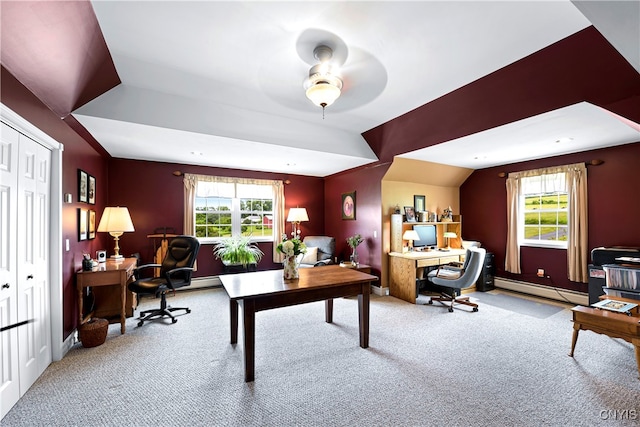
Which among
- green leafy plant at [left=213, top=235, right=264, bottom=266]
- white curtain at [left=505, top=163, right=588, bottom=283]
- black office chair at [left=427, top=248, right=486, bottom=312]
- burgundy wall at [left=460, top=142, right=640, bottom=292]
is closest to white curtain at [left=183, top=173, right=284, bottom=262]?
green leafy plant at [left=213, top=235, right=264, bottom=266]

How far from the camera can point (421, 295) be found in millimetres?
4777

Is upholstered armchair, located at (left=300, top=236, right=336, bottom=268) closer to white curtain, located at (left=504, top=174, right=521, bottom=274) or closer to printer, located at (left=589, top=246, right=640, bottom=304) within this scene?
white curtain, located at (left=504, top=174, right=521, bottom=274)

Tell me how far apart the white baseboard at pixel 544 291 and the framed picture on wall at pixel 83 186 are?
6719mm

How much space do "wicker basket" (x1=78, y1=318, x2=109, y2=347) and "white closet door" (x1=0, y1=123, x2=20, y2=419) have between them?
815 millimetres

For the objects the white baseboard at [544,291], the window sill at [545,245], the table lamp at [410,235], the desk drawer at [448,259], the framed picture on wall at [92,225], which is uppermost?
the framed picture on wall at [92,225]

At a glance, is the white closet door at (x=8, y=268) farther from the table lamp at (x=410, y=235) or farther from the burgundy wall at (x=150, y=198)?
the table lamp at (x=410, y=235)

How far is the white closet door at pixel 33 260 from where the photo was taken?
206cm

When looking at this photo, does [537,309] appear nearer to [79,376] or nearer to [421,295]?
[421,295]

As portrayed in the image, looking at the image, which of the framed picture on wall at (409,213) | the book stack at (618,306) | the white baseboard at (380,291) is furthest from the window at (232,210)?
the book stack at (618,306)

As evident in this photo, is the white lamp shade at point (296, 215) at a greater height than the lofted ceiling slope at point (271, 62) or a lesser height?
lesser

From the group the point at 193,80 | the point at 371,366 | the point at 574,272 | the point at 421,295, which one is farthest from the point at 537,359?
the point at 193,80

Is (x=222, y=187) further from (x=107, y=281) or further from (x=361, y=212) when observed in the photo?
(x=361, y=212)

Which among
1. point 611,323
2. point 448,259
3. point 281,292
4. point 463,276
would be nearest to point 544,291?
point 448,259

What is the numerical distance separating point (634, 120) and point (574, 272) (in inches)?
116
